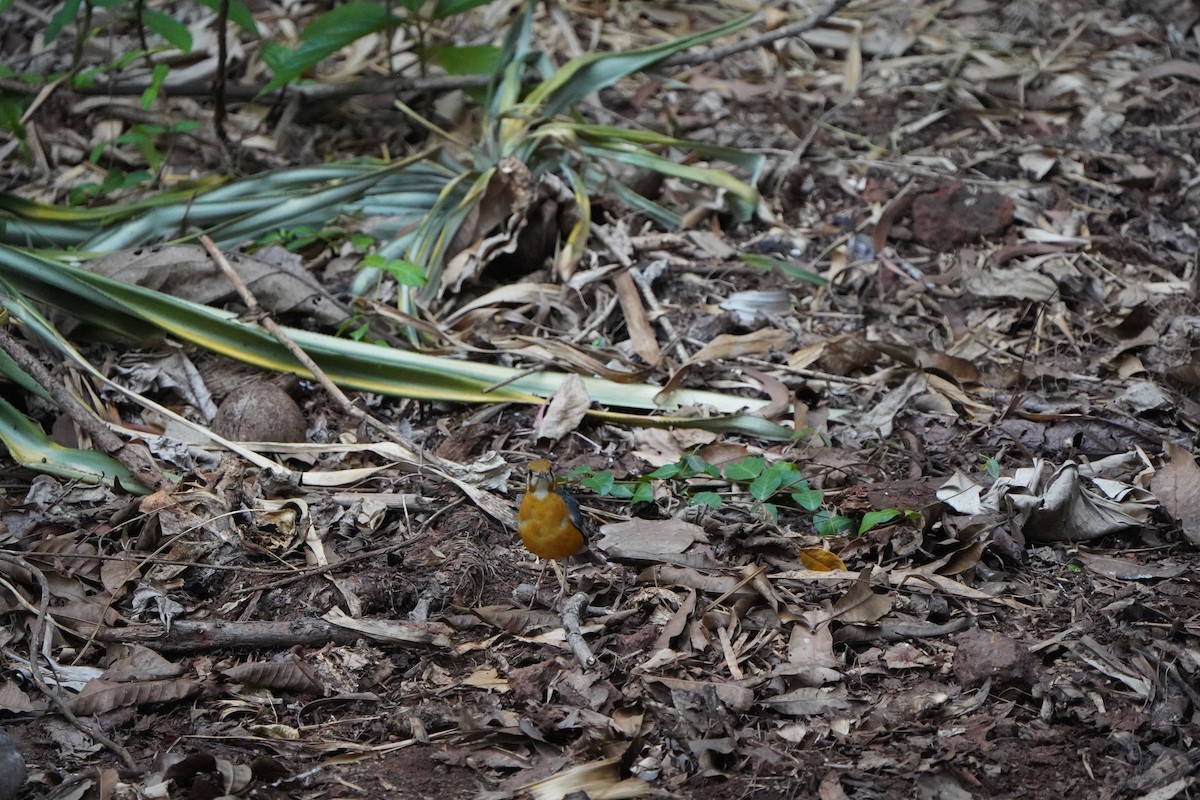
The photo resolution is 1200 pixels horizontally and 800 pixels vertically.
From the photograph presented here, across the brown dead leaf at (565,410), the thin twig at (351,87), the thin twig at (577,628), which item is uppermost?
the thin twig at (351,87)

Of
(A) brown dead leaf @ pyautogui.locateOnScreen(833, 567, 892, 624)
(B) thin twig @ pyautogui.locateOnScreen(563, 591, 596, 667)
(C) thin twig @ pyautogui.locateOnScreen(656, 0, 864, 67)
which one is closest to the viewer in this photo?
(B) thin twig @ pyautogui.locateOnScreen(563, 591, 596, 667)

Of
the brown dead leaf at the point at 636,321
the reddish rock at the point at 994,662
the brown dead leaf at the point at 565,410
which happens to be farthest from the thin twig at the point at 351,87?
the reddish rock at the point at 994,662

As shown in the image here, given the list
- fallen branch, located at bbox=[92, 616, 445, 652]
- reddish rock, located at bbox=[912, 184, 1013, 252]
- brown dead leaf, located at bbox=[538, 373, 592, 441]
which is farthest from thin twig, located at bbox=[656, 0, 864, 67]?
fallen branch, located at bbox=[92, 616, 445, 652]

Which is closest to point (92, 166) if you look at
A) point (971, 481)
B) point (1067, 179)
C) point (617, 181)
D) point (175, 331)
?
point (175, 331)

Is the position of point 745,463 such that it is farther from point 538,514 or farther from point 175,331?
point 175,331

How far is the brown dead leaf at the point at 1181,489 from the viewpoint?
3008 millimetres

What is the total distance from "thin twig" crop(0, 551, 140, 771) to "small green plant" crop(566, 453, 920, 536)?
1460 millimetres

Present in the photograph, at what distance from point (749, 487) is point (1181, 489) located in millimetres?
1224

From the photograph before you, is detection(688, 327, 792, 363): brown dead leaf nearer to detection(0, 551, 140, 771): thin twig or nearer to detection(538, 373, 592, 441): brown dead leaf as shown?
detection(538, 373, 592, 441): brown dead leaf

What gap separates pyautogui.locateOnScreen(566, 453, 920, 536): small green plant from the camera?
3090 millimetres

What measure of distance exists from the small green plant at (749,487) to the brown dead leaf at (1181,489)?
74 cm

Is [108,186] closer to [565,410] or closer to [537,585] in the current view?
[565,410]

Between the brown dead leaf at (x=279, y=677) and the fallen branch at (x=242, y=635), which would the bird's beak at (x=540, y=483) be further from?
the brown dead leaf at (x=279, y=677)

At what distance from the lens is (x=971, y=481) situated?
319cm
